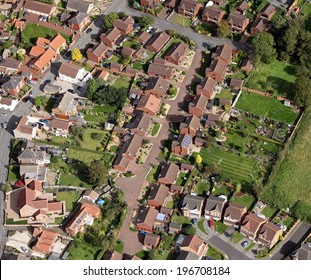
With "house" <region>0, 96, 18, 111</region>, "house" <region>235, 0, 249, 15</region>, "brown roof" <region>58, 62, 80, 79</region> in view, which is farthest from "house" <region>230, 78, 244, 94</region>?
"house" <region>0, 96, 18, 111</region>

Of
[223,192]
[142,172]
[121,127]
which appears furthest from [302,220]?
[121,127]

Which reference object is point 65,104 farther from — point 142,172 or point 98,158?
point 142,172

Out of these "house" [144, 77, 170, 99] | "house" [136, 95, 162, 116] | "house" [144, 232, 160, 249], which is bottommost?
"house" [144, 232, 160, 249]

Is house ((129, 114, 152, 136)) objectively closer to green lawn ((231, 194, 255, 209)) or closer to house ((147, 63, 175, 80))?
house ((147, 63, 175, 80))

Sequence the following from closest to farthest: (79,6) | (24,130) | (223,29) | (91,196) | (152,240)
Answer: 1. (152,240)
2. (91,196)
3. (24,130)
4. (223,29)
5. (79,6)

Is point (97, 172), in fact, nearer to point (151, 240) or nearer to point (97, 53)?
point (151, 240)

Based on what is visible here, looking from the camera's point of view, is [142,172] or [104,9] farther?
[104,9]

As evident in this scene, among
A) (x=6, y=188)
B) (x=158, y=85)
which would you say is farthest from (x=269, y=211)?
(x=6, y=188)
